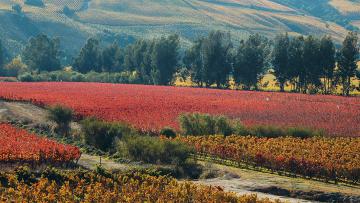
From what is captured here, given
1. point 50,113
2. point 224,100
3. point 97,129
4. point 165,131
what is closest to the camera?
point 97,129

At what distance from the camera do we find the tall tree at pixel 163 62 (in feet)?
403

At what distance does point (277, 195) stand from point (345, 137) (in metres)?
20.4

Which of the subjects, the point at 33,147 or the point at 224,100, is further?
the point at 224,100

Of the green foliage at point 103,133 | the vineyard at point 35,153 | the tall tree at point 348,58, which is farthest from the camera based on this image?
the tall tree at point 348,58

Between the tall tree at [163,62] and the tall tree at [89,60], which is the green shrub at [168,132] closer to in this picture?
the tall tree at [163,62]

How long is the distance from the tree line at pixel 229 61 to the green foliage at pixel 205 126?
56.0 meters

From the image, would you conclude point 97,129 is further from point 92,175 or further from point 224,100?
point 224,100

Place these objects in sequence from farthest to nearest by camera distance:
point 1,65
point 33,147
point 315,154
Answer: point 1,65
point 315,154
point 33,147

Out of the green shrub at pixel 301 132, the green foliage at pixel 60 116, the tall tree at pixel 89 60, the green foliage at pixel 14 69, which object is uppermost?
the tall tree at pixel 89 60

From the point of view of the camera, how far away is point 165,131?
48750mm

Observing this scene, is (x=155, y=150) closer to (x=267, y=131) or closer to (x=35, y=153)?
(x=35, y=153)

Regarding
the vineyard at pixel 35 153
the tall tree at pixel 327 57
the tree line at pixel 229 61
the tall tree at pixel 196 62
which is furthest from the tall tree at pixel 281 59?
the vineyard at pixel 35 153

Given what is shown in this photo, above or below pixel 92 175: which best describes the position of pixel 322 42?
above

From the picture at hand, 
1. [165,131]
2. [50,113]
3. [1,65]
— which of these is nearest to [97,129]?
[165,131]
